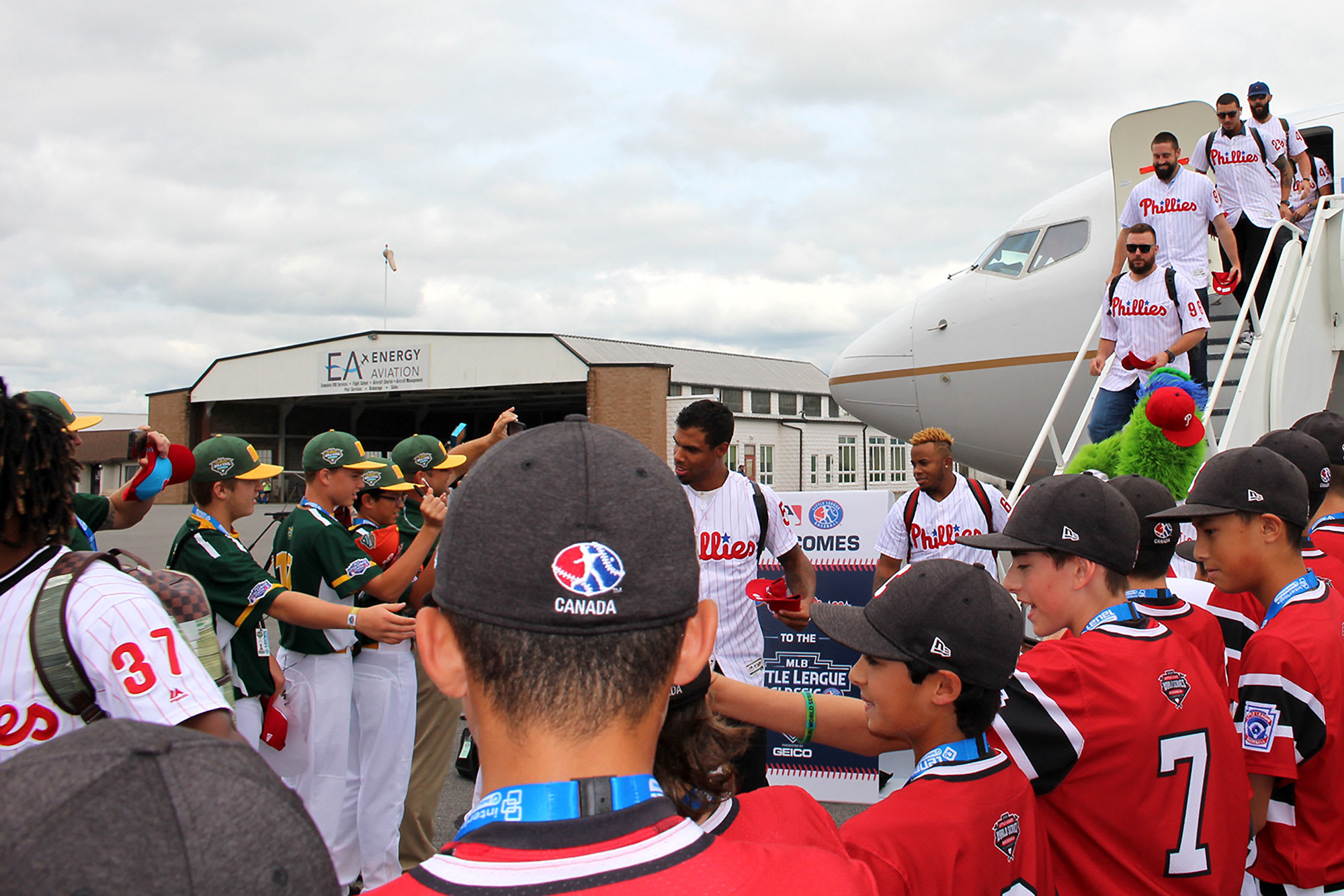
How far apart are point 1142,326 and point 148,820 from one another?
7503mm

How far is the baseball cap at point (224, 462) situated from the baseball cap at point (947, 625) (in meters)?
2.99

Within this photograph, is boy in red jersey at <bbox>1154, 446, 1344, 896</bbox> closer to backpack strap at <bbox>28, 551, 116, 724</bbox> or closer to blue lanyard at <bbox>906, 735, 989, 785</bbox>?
blue lanyard at <bbox>906, 735, 989, 785</bbox>

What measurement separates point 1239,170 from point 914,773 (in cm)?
830

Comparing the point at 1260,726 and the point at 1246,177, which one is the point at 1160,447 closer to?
the point at 1260,726

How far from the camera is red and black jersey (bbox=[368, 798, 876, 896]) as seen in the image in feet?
2.69

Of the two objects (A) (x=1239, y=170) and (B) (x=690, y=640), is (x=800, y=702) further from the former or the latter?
(A) (x=1239, y=170)

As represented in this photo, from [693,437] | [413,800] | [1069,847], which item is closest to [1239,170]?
[693,437]

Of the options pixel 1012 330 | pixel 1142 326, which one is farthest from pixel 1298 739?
pixel 1012 330

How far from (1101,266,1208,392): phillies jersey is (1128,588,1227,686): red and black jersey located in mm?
4436

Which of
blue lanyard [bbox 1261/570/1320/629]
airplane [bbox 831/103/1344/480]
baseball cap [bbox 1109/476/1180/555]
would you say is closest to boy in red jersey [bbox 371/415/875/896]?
baseball cap [bbox 1109/476/1180/555]

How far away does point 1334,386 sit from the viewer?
824 cm

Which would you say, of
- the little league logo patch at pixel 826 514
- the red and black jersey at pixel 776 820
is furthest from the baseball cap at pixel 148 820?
the little league logo patch at pixel 826 514

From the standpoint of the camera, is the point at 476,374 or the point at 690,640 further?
the point at 476,374

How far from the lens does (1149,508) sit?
10.5 feet
